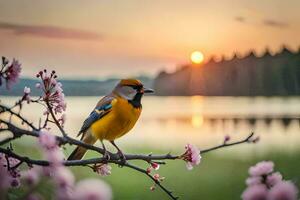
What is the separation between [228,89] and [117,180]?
0.51 metres

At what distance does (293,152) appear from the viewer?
209 cm

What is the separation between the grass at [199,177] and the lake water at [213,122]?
0.05 meters

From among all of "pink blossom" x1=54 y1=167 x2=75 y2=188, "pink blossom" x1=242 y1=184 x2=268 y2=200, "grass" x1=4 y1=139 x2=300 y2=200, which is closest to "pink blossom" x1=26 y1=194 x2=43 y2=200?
"pink blossom" x1=54 y1=167 x2=75 y2=188

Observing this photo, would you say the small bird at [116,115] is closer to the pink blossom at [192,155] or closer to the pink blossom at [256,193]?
the pink blossom at [192,155]

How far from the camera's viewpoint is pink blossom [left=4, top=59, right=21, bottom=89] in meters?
→ 0.67

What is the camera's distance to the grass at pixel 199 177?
180 cm

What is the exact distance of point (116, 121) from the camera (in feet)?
3.15

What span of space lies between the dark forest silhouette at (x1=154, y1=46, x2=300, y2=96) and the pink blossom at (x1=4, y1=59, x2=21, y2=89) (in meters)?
1.27

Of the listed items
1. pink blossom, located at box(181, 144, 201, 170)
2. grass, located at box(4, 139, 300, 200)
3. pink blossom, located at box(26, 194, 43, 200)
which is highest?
grass, located at box(4, 139, 300, 200)

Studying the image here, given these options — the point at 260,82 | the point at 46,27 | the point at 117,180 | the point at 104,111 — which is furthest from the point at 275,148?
the point at 104,111

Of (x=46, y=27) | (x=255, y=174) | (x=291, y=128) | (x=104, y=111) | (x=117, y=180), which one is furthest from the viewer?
(x=291, y=128)

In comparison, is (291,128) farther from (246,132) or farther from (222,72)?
(222,72)

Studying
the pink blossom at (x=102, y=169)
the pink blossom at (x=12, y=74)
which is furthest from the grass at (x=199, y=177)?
the pink blossom at (x=12, y=74)

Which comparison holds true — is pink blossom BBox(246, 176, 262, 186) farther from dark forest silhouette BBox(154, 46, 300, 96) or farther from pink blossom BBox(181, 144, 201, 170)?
dark forest silhouette BBox(154, 46, 300, 96)
